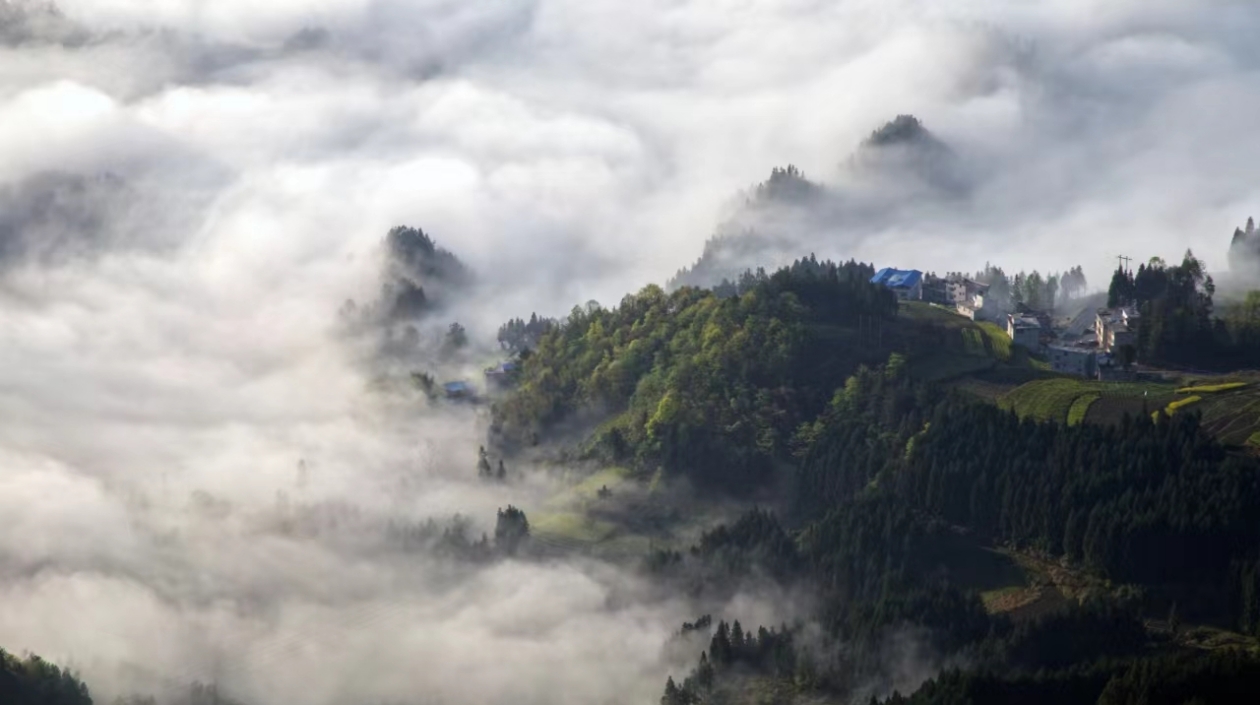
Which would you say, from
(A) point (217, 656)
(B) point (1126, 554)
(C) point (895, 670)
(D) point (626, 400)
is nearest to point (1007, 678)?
(C) point (895, 670)

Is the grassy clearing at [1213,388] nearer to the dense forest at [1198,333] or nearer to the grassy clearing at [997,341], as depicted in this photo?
the dense forest at [1198,333]

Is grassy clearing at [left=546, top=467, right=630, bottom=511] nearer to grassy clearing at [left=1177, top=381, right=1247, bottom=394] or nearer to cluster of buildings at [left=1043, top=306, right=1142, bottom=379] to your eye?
cluster of buildings at [left=1043, top=306, right=1142, bottom=379]

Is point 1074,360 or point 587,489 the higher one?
point 1074,360

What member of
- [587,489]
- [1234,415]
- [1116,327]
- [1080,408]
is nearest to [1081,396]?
[1080,408]

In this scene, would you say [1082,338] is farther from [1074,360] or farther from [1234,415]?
[1234,415]

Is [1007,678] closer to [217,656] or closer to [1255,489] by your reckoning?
[1255,489]

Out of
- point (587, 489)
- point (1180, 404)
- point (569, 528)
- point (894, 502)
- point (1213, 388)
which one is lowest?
point (569, 528)
